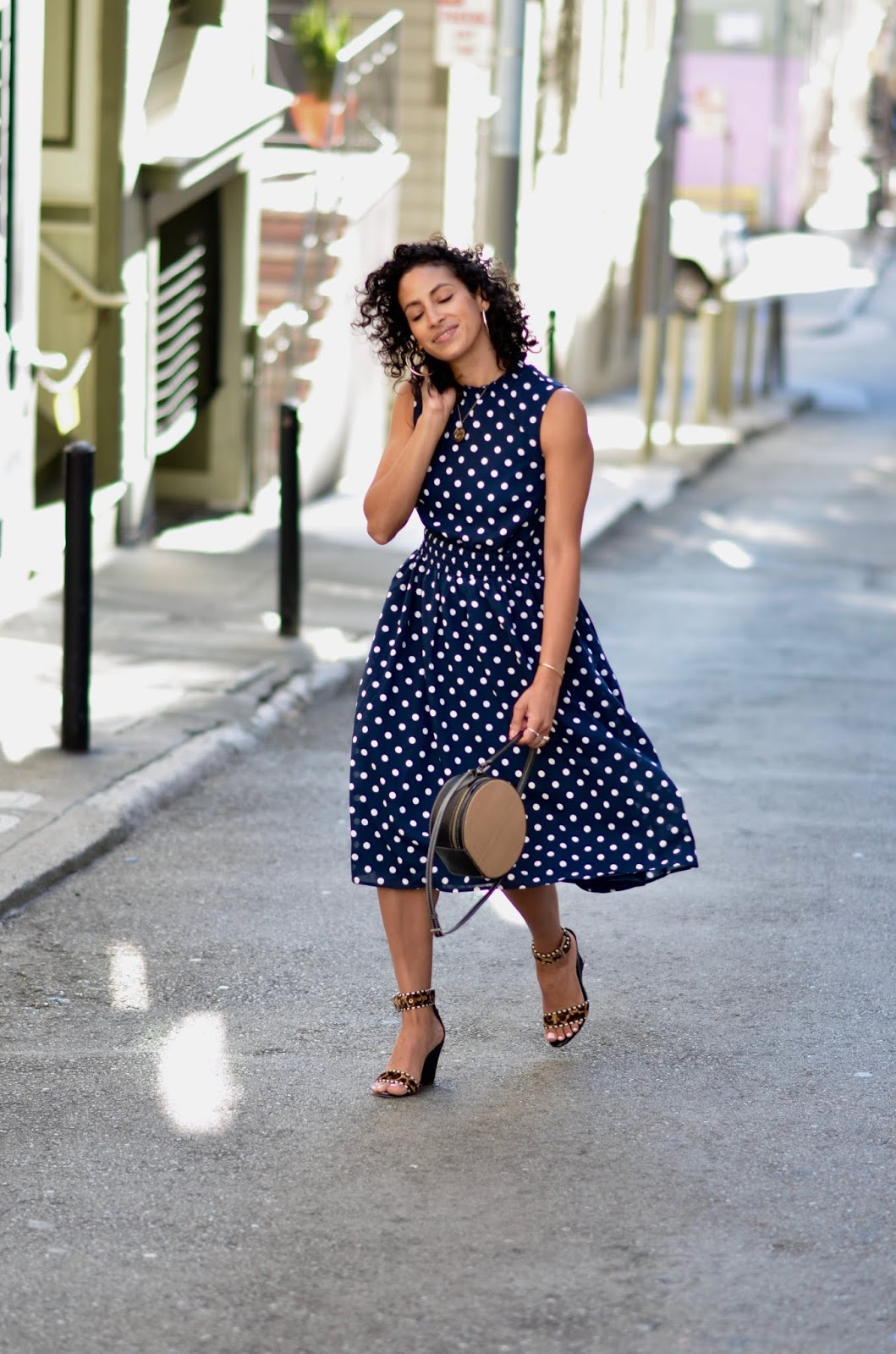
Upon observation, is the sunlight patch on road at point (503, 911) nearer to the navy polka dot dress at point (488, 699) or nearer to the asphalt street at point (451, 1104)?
the asphalt street at point (451, 1104)

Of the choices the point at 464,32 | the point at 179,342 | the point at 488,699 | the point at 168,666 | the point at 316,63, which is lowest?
the point at 168,666

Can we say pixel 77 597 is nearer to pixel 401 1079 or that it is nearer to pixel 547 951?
pixel 547 951

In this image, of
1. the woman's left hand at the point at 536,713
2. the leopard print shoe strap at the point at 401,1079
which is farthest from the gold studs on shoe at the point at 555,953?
the woman's left hand at the point at 536,713

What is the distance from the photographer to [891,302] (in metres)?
43.5

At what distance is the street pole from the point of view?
1302cm

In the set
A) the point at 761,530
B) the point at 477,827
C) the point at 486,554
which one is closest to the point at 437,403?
the point at 486,554

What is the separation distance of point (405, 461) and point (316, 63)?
50.9 feet

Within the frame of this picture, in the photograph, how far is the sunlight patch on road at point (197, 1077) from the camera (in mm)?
4508

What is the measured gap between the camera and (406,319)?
459cm

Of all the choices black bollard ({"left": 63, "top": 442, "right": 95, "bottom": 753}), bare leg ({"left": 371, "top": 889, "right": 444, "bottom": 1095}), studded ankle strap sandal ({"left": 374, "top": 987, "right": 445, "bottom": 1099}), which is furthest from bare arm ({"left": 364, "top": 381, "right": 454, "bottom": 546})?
black bollard ({"left": 63, "top": 442, "right": 95, "bottom": 753})

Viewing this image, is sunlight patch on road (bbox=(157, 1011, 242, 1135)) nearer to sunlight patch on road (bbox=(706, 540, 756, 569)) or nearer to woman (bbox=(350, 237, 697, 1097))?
woman (bbox=(350, 237, 697, 1097))

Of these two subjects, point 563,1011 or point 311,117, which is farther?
point 311,117

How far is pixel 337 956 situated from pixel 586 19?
21.6 m

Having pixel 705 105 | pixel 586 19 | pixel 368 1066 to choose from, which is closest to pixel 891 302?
pixel 705 105
